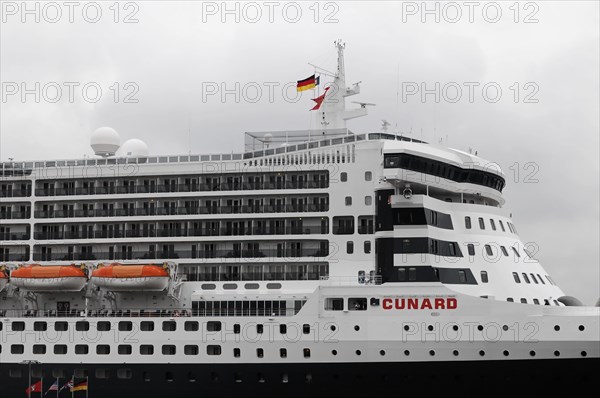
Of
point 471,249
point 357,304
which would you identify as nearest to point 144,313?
point 357,304

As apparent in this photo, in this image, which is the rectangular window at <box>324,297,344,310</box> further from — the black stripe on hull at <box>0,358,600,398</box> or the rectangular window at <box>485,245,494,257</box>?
the rectangular window at <box>485,245,494,257</box>

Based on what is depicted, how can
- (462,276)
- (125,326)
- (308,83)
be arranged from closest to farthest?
(462,276)
(125,326)
(308,83)

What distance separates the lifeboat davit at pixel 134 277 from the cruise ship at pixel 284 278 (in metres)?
0.08

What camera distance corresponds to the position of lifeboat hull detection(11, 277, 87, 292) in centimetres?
4094

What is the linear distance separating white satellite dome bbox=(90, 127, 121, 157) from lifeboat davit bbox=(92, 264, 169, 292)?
7.74 meters

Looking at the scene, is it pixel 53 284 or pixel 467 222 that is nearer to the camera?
pixel 467 222

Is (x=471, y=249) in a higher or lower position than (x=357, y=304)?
higher

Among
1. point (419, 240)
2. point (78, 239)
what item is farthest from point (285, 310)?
point (78, 239)

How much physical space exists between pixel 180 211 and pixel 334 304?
→ 824 cm

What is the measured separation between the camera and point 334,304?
38.3 metres

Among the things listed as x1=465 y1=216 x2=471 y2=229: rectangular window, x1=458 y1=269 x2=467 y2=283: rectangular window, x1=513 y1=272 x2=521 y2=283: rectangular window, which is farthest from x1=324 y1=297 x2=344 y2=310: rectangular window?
x1=513 y1=272 x2=521 y2=283: rectangular window

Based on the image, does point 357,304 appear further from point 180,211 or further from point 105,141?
point 105,141

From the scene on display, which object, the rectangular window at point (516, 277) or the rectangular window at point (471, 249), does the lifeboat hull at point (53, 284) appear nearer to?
the rectangular window at point (471, 249)

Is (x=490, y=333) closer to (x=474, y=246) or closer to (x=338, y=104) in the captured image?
(x=474, y=246)
